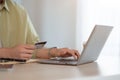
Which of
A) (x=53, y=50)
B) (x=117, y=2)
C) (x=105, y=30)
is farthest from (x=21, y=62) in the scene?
(x=117, y=2)

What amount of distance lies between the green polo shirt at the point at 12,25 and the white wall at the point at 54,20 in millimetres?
1715

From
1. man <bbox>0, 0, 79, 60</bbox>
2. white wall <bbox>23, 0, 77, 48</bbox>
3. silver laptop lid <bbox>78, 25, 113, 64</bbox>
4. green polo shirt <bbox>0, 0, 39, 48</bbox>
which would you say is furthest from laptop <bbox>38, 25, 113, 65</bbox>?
white wall <bbox>23, 0, 77, 48</bbox>

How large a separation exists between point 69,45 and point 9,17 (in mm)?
1905

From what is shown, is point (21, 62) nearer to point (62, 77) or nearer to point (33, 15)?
point (62, 77)

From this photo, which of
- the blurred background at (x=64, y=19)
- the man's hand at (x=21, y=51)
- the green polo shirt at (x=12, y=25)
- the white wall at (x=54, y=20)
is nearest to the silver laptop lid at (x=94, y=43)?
the man's hand at (x=21, y=51)

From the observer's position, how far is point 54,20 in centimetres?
368

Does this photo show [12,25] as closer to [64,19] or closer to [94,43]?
[94,43]

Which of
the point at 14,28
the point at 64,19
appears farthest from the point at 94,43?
the point at 64,19

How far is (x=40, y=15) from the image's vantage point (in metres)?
3.70

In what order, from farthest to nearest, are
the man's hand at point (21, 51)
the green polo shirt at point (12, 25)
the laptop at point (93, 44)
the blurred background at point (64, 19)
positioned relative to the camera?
1. the blurred background at point (64, 19)
2. the green polo shirt at point (12, 25)
3. the man's hand at point (21, 51)
4. the laptop at point (93, 44)

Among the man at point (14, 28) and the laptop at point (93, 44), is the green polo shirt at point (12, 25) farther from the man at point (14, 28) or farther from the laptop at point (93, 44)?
the laptop at point (93, 44)

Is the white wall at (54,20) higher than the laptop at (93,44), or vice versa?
the laptop at (93,44)

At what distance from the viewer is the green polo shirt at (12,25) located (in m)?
1.87

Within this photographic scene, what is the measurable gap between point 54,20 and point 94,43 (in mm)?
2395
